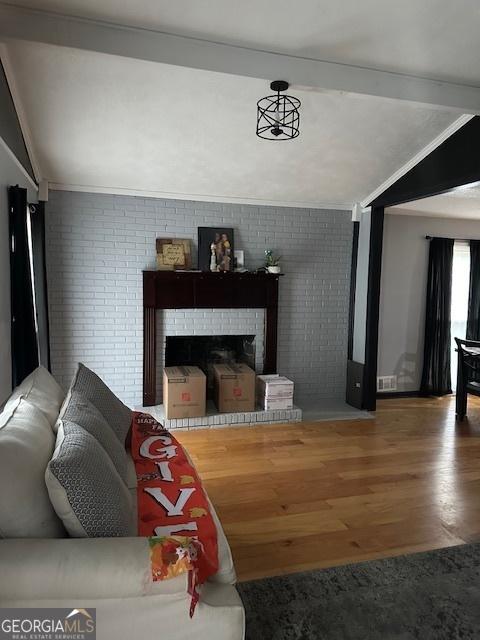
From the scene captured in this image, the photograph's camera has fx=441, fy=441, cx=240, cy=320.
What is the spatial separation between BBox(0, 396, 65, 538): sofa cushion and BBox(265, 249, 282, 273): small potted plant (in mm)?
3228

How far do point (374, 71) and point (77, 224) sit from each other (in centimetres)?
283

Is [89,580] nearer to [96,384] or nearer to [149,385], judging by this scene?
[96,384]

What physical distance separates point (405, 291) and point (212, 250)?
251 cm

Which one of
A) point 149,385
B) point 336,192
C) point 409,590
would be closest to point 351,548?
point 409,590

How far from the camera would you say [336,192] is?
451 cm

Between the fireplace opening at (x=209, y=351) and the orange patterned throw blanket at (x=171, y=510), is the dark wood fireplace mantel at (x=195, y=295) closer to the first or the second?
the fireplace opening at (x=209, y=351)

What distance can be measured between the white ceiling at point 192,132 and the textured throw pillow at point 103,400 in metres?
1.76

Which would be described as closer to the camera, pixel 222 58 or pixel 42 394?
pixel 42 394

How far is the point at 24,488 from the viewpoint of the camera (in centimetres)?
Result: 129

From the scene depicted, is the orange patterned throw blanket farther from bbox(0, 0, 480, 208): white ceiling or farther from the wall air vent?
the wall air vent

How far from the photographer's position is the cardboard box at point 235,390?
14.0ft

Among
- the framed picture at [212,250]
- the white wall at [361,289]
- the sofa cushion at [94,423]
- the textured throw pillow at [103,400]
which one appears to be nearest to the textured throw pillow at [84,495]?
the sofa cushion at [94,423]

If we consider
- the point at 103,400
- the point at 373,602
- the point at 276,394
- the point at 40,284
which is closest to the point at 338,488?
the point at 373,602

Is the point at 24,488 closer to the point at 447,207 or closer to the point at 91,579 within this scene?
the point at 91,579
